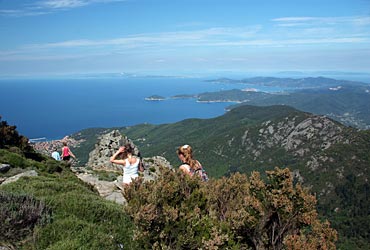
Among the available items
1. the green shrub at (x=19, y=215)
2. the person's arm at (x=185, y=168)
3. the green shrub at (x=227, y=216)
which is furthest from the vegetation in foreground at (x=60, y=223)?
the person's arm at (x=185, y=168)

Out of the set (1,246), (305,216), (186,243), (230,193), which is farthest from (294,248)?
(1,246)

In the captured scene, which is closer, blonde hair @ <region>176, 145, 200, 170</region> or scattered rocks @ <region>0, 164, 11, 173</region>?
blonde hair @ <region>176, 145, 200, 170</region>

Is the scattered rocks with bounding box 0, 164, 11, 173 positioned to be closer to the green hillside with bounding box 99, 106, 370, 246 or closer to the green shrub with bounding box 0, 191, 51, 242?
the green shrub with bounding box 0, 191, 51, 242

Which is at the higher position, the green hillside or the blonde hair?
the blonde hair

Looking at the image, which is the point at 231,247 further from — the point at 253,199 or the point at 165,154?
the point at 165,154

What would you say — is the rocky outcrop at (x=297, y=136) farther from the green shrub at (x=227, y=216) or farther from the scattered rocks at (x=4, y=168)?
the green shrub at (x=227, y=216)

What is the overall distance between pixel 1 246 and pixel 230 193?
459 centimetres

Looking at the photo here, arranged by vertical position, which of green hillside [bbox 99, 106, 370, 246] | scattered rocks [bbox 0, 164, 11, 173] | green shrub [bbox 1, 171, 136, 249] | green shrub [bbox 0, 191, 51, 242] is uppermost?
green shrub [bbox 0, 191, 51, 242]

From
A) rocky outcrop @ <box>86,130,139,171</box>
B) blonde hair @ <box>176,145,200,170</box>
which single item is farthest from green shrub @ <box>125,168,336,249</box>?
rocky outcrop @ <box>86,130,139,171</box>

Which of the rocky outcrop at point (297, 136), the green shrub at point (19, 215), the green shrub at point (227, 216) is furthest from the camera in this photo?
the rocky outcrop at point (297, 136)

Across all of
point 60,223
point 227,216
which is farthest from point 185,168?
point 60,223

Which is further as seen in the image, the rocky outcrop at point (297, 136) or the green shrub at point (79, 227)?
the rocky outcrop at point (297, 136)

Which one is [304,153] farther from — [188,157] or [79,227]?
[79,227]

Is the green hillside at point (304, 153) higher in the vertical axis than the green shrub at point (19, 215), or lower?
lower
